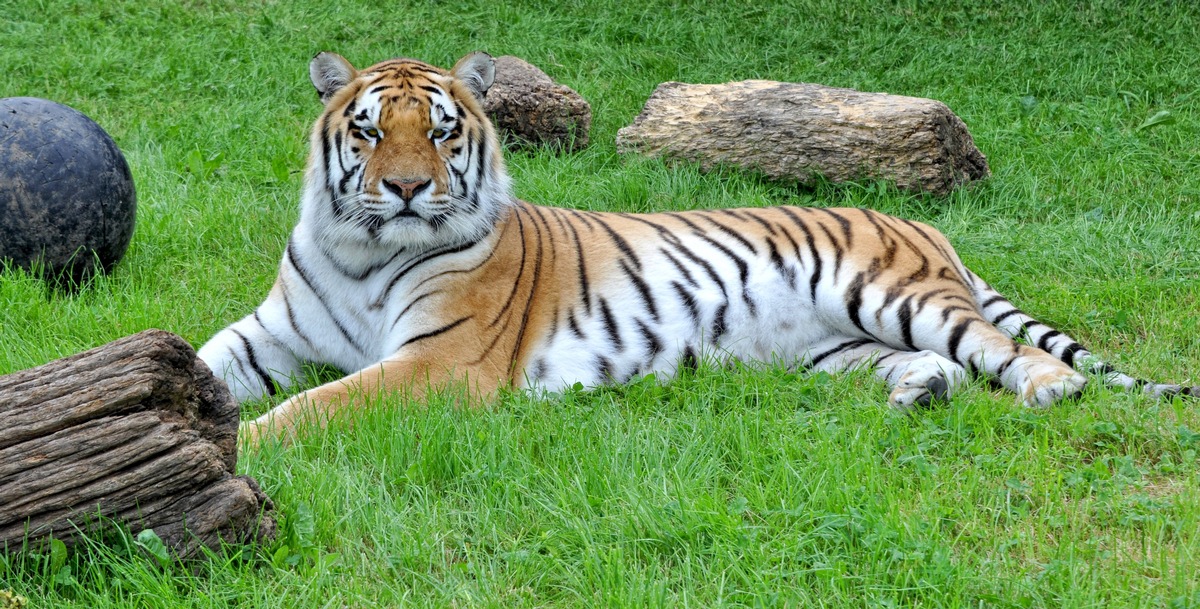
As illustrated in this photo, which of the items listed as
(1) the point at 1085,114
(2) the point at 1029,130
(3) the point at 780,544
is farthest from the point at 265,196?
(1) the point at 1085,114

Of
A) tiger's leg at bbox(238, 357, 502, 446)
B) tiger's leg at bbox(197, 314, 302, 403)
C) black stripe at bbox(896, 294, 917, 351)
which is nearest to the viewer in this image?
tiger's leg at bbox(238, 357, 502, 446)

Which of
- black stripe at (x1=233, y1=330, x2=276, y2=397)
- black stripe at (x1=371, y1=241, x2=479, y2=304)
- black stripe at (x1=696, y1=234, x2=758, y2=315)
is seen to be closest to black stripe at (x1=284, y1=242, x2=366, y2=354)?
black stripe at (x1=371, y1=241, x2=479, y2=304)

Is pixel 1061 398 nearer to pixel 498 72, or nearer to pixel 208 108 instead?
pixel 498 72

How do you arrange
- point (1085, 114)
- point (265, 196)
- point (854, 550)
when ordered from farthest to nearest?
point (1085, 114) < point (265, 196) < point (854, 550)

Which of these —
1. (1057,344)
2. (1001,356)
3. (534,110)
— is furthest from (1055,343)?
(534,110)

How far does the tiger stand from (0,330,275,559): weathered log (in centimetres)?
101

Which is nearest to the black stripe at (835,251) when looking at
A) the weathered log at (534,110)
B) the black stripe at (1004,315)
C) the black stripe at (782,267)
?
the black stripe at (782,267)

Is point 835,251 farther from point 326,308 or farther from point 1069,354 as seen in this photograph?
point 326,308

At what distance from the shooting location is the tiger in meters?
3.91

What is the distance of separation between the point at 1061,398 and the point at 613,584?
6.15ft

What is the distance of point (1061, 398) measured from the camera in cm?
366

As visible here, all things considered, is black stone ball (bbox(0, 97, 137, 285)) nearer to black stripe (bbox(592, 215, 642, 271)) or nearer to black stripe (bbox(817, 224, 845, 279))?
black stripe (bbox(592, 215, 642, 271))

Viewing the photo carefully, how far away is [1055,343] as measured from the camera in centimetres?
407

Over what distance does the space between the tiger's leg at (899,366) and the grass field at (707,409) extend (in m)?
0.09
